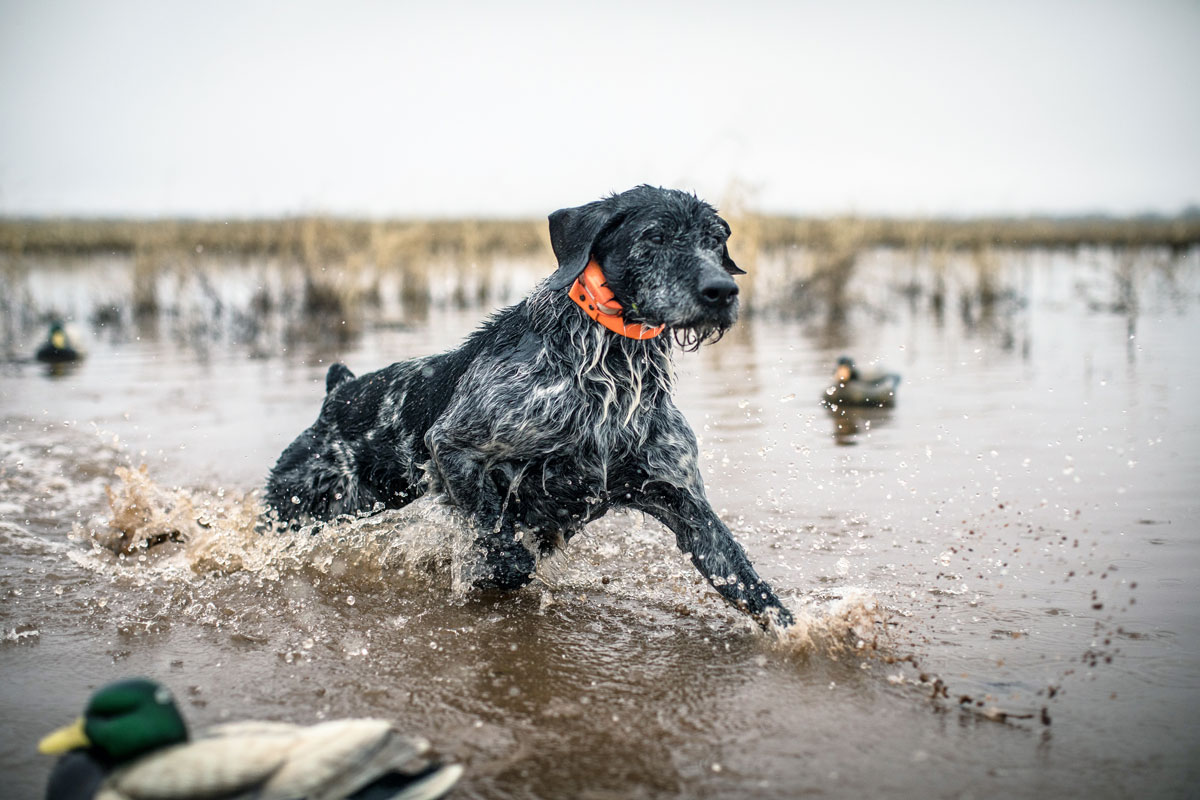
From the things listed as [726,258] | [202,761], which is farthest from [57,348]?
[202,761]

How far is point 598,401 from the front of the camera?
175 inches

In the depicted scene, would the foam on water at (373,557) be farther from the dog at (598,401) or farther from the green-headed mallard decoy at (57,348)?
the green-headed mallard decoy at (57,348)

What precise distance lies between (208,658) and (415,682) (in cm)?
94

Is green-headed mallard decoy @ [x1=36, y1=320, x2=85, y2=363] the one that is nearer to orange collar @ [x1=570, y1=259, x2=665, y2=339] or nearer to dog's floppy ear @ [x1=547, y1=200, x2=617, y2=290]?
dog's floppy ear @ [x1=547, y1=200, x2=617, y2=290]

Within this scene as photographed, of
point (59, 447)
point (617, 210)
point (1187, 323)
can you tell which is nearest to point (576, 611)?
point (617, 210)

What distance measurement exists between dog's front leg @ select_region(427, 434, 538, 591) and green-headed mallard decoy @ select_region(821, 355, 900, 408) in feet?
15.9

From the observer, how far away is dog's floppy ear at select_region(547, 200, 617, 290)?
4309 millimetres

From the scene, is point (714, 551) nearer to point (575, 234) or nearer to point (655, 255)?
point (655, 255)

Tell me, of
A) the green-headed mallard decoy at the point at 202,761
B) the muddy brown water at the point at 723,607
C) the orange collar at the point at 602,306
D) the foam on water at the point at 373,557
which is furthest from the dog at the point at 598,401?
the green-headed mallard decoy at the point at 202,761

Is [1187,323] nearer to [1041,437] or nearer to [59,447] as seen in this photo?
[1041,437]

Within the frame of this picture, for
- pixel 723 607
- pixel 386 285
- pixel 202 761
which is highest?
pixel 386 285

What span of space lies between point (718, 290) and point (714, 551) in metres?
1.15

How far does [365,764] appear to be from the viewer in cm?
256

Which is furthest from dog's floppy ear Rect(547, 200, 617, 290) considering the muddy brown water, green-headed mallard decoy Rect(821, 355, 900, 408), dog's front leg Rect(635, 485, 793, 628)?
green-headed mallard decoy Rect(821, 355, 900, 408)
